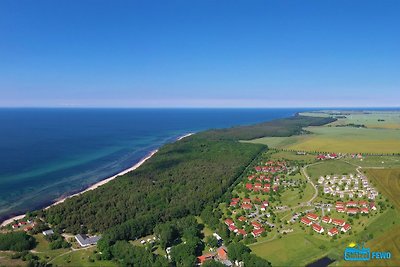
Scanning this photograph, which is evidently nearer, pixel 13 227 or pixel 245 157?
pixel 13 227

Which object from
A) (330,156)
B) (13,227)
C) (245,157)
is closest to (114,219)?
(13,227)

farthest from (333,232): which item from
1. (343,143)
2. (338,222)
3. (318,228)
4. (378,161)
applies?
(343,143)

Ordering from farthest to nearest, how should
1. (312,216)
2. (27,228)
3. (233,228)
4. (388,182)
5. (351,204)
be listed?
(388,182), (351,204), (312,216), (27,228), (233,228)

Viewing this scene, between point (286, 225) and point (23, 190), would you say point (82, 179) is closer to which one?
point (23, 190)

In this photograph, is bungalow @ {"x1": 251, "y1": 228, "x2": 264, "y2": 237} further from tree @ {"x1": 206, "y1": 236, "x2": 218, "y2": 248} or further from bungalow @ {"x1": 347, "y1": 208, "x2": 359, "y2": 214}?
bungalow @ {"x1": 347, "y1": 208, "x2": 359, "y2": 214}

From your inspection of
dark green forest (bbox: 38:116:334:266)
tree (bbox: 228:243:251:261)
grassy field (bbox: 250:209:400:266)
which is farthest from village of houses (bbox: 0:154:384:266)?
dark green forest (bbox: 38:116:334:266)

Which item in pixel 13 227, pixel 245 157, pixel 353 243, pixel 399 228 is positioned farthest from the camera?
pixel 245 157

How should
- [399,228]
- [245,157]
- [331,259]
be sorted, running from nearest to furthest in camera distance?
[331,259] → [399,228] → [245,157]

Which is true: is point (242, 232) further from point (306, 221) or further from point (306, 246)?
point (306, 221)
